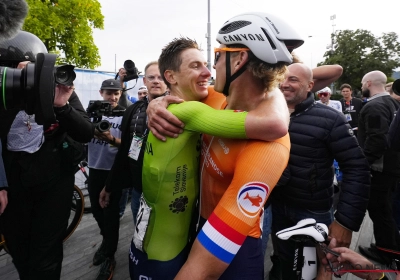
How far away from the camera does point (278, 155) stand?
1.19 metres

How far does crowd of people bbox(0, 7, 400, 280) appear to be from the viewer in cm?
120

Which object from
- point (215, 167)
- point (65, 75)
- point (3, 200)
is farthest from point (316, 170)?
point (3, 200)

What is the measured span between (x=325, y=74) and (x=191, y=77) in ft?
5.55

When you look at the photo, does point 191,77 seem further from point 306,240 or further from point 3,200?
point 3,200

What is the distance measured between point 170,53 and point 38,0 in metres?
14.1

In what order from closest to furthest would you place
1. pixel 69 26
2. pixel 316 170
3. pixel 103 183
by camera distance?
1. pixel 316 170
2. pixel 103 183
3. pixel 69 26

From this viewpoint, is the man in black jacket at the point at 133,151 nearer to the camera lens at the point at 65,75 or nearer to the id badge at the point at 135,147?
the id badge at the point at 135,147

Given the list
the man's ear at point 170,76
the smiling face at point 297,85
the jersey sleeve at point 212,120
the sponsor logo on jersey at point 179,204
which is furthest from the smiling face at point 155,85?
the sponsor logo on jersey at point 179,204

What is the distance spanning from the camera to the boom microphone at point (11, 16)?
1229 mm

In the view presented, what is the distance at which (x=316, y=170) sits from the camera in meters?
2.30

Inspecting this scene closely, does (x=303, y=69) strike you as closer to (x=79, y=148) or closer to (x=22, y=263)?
(x=79, y=148)

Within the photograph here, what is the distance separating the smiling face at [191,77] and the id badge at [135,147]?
757mm

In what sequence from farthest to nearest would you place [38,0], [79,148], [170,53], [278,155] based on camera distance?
[38,0], [79,148], [170,53], [278,155]

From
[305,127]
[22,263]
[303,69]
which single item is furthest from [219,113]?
[22,263]
